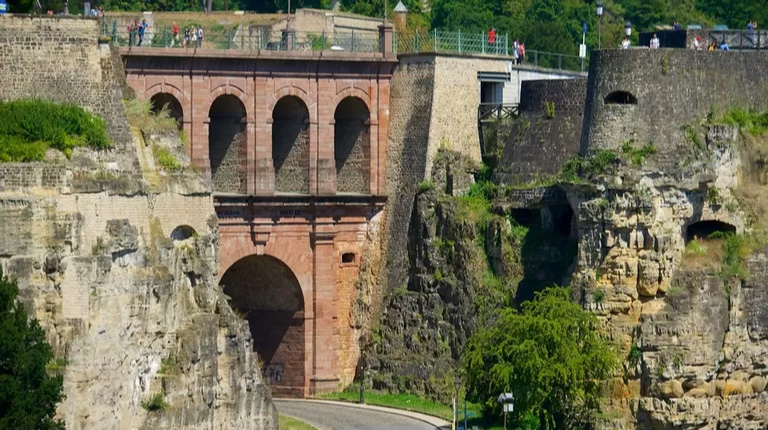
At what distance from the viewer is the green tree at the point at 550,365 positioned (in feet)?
333

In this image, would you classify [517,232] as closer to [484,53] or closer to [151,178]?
[484,53]

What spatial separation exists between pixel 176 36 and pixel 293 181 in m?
7.39

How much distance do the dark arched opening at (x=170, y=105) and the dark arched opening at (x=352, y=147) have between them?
7.96 m

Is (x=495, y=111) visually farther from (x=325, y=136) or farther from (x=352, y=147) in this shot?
(x=325, y=136)

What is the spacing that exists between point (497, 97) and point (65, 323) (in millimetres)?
30506

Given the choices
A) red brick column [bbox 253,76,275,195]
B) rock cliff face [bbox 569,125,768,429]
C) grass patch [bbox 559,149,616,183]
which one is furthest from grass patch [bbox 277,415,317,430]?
grass patch [bbox 559,149,616,183]

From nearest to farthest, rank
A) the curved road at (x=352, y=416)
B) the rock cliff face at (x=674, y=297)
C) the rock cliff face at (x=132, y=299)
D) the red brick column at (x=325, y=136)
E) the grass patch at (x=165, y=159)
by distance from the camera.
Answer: the rock cliff face at (x=132, y=299) < the grass patch at (x=165, y=159) < the rock cliff face at (x=674, y=297) < the curved road at (x=352, y=416) < the red brick column at (x=325, y=136)

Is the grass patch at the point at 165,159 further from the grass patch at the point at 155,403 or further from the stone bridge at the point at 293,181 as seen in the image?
the stone bridge at the point at 293,181

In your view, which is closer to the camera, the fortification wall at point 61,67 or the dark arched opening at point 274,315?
the fortification wall at point 61,67

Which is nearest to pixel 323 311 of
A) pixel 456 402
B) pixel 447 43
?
pixel 456 402

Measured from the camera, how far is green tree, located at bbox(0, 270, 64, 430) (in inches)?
3364

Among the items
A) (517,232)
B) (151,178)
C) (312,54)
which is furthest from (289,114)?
(151,178)

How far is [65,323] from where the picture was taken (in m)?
89.0

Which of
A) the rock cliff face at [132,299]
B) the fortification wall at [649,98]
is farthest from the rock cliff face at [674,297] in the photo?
the rock cliff face at [132,299]
